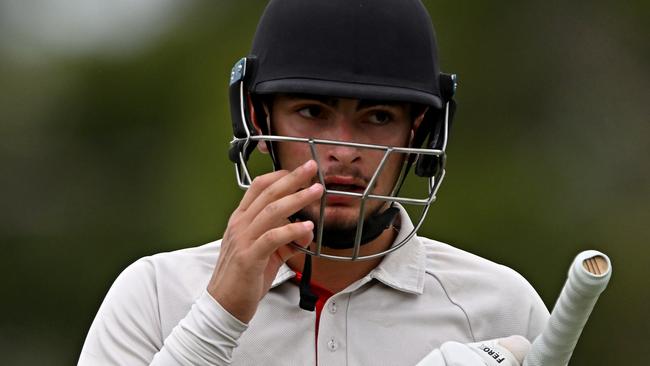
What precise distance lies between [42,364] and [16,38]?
227 cm

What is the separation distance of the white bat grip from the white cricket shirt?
0.49 m

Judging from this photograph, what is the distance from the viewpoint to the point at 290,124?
146 inches

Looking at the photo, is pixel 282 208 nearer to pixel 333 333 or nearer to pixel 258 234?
pixel 258 234

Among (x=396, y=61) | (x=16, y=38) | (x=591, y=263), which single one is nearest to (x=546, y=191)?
(x=16, y=38)

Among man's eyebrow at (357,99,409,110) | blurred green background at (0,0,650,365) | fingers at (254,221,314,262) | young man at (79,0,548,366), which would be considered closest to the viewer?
fingers at (254,221,314,262)

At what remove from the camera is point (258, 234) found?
3.37 metres

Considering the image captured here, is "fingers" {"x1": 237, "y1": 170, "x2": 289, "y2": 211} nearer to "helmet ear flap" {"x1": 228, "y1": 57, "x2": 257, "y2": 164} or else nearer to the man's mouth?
the man's mouth

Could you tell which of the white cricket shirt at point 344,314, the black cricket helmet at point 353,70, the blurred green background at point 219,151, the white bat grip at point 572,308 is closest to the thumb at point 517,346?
the white bat grip at point 572,308

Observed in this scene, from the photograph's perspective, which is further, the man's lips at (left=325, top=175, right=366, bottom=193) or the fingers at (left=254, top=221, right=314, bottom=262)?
the man's lips at (left=325, top=175, right=366, bottom=193)

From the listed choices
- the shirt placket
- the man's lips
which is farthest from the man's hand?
the shirt placket

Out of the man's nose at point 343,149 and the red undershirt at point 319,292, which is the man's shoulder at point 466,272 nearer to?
the red undershirt at point 319,292

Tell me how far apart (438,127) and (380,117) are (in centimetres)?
19

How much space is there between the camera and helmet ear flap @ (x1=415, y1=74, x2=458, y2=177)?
3828 mm

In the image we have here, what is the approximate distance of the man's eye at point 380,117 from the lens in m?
3.70
